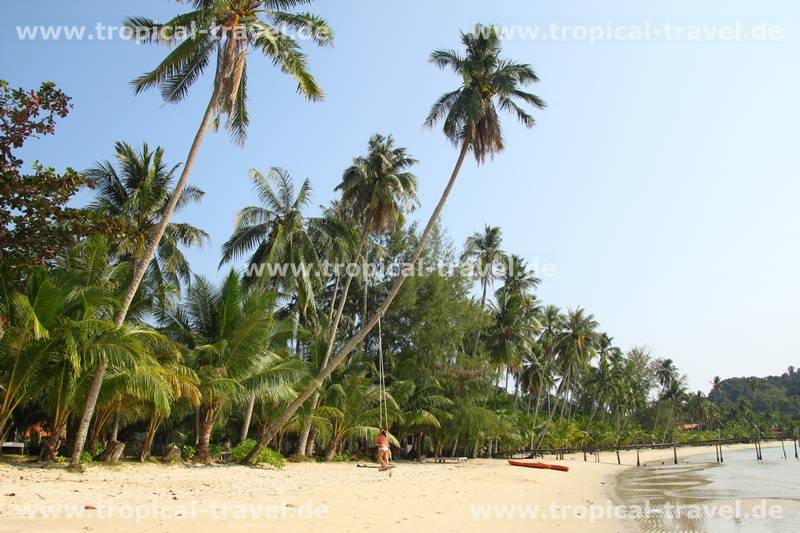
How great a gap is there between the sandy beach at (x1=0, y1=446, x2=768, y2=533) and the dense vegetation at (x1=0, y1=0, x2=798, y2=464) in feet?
7.08

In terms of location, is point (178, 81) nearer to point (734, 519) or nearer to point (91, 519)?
point (91, 519)

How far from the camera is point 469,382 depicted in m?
38.0

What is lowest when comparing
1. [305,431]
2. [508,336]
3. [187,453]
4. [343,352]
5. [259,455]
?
[259,455]

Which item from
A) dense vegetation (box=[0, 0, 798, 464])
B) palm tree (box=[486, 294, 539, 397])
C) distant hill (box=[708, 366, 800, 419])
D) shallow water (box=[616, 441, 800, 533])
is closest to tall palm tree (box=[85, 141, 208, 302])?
→ dense vegetation (box=[0, 0, 798, 464])

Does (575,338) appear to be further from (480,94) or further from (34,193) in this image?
(34,193)

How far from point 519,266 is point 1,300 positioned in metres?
43.5

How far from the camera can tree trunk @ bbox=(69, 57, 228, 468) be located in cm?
1431

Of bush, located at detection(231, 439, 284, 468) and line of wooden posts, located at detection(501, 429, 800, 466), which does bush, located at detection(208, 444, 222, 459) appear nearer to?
bush, located at detection(231, 439, 284, 468)

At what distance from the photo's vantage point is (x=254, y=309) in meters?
20.9

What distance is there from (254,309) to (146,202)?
20.1 feet

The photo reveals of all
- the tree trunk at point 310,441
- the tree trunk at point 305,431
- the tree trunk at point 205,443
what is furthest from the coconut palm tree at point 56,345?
the tree trunk at point 310,441

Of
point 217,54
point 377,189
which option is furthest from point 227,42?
point 377,189

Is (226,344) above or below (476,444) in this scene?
above

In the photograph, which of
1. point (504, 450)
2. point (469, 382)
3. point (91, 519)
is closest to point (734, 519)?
point (91, 519)
